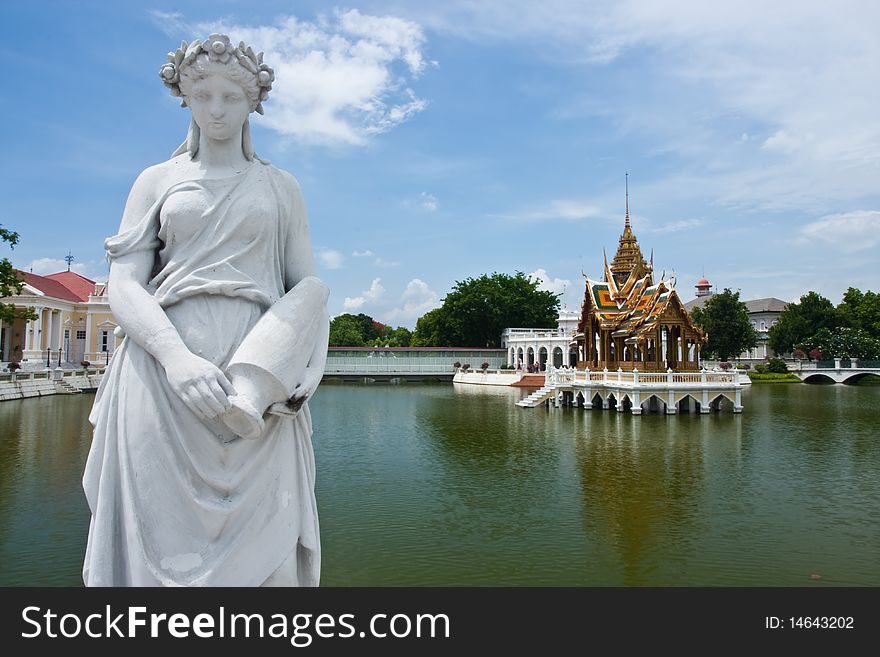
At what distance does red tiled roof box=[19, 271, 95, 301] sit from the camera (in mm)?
40188

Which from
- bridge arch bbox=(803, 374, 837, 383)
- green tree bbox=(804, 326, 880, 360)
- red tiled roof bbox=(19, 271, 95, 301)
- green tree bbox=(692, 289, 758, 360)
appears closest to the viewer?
red tiled roof bbox=(19, 271, 95, 301)

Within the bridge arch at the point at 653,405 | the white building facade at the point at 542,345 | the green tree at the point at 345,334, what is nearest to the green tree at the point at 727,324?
the white building facade at the point at 542,345

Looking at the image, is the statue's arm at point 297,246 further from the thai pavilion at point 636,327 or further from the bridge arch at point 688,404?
the thai pavilion at point 636,327

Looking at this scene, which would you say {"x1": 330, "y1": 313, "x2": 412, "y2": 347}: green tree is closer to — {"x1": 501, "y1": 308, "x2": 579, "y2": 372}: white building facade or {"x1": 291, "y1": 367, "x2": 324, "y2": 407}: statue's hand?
{"x1": 501, "y1": 308, "x2": 579, "y2": 372}: white building facade

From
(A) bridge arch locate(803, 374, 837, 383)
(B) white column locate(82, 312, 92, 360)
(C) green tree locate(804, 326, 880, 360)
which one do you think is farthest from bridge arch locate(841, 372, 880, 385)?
(B) white column locate(82, 312, 92, 360)

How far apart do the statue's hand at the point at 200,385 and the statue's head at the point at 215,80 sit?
3.32 ft

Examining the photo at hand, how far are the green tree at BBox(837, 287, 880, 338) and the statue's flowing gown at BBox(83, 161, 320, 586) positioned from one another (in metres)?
56.5

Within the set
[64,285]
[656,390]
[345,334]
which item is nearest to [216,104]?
[656,390]

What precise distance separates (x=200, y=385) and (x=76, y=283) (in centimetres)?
5067

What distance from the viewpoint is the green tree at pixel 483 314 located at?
5216cm

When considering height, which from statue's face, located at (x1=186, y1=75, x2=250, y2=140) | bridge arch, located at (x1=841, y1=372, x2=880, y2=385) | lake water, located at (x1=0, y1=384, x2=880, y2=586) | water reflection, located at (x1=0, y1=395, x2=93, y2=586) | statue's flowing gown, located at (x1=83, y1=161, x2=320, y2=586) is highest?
statue's face, located at (x1=186, y1=75, x2=250, y2=140)

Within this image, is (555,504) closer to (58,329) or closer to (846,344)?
(58,329)

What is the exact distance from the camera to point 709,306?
47.9 meters
